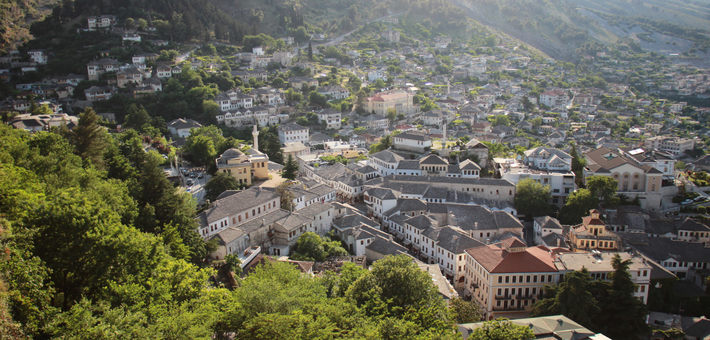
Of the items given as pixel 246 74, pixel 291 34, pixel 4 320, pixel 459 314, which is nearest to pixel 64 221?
pixel 4 320

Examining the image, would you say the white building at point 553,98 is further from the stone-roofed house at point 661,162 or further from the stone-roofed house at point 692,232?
the stone-roofed house at point 692,232

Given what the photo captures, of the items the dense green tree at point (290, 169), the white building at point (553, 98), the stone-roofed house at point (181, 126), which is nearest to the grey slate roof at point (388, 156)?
the dense green tree at point (290, 169)

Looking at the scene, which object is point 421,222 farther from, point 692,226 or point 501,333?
point 692,226

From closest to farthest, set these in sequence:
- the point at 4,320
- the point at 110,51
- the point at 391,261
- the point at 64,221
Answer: the point at 4,320 → the point at 64,221 → the point at 391,261 → the point at 110,51

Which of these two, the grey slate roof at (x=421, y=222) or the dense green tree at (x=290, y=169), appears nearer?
the grey slate roof at (x=421, y=222)

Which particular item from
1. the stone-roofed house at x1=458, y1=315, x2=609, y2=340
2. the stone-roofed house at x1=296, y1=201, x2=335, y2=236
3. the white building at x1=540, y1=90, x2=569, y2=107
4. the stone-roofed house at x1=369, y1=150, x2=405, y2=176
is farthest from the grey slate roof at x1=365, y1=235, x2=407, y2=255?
the white building at x1=540, y1=90, x2=569, y2=107

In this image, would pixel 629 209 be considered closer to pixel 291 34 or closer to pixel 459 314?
pixel 459 314

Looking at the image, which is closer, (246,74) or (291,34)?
(246,74)
